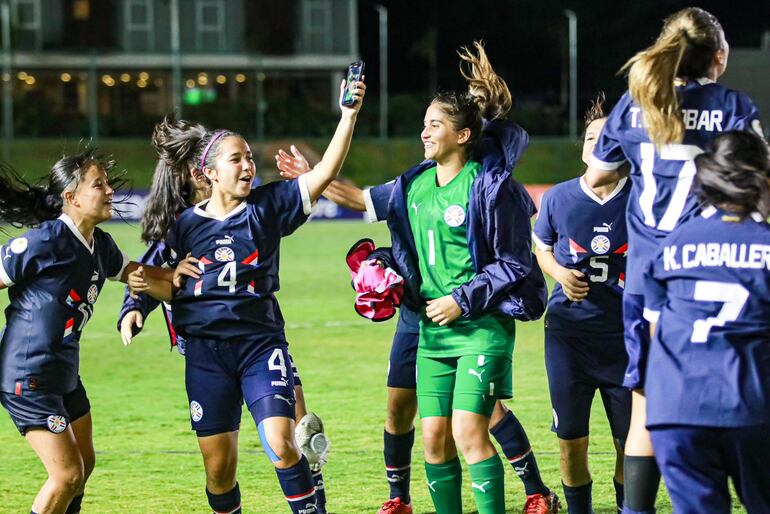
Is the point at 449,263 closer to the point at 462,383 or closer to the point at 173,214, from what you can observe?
the point at 462,383

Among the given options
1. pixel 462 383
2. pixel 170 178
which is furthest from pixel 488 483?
pixel 170 178

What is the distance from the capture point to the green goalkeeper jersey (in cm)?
526

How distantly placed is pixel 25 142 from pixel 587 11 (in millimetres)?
26998

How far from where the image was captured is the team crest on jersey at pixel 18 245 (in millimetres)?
5180

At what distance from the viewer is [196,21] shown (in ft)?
151

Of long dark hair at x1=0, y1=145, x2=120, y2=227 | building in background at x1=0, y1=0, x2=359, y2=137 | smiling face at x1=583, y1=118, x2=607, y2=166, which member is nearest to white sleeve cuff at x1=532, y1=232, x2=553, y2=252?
smiling face at x1=583, y1=118, x2=607, y2=166

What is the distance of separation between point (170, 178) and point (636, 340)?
8.44 feet

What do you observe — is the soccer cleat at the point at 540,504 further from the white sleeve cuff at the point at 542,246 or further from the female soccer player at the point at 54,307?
the female soccer player at the point at 54,307

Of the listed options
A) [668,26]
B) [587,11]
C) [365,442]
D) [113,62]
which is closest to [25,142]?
[113,62]

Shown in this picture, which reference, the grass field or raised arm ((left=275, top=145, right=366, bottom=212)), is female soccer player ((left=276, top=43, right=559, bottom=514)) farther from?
the grass field

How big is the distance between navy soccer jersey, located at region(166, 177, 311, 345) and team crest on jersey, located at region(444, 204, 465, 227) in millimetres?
646

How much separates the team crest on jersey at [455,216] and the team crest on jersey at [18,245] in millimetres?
1783

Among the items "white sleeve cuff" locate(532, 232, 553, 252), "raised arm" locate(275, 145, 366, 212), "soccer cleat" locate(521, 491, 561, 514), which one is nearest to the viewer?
"raised arm" locate(275, 145, 366, 212)

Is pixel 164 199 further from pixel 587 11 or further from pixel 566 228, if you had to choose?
pixel 587 11
